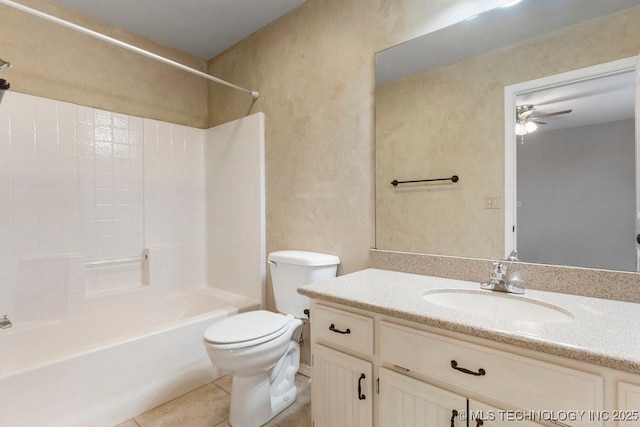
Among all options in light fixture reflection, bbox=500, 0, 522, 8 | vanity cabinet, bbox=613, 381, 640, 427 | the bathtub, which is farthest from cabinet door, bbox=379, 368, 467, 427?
light fixture reflection, bbox=500, 0, 522, 8

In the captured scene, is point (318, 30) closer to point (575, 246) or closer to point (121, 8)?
point (121, 8)

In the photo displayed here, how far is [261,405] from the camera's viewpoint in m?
1.62

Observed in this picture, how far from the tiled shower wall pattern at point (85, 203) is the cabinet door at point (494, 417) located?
2357 mm

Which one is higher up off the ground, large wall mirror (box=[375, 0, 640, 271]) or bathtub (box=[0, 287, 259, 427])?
large wall mirror (box=[375, 0, 640, 271])

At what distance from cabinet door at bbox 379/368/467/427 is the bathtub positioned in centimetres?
136

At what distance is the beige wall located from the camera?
1.94 meters

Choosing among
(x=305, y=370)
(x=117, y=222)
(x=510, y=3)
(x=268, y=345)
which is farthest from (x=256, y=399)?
(x=510, y=3)

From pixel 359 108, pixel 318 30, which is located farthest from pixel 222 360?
pixel 318 30

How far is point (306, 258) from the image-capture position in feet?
5.90

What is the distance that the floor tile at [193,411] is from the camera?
1.64 m

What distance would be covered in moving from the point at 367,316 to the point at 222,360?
783mm

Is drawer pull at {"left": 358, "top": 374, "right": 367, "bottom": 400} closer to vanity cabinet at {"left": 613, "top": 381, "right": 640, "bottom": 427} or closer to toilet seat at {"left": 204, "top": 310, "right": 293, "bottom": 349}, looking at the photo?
toilet seat at {"left": 204, "top": 310, "right": 293, "bottom": 349}

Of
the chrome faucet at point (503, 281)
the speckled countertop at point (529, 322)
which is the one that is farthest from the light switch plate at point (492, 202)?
the speckled countertop at point (529, 322)

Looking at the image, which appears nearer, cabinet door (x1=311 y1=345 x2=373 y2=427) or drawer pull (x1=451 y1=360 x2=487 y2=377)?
drawer pull (x1=451 y1=360 x2=487 y2=377)
